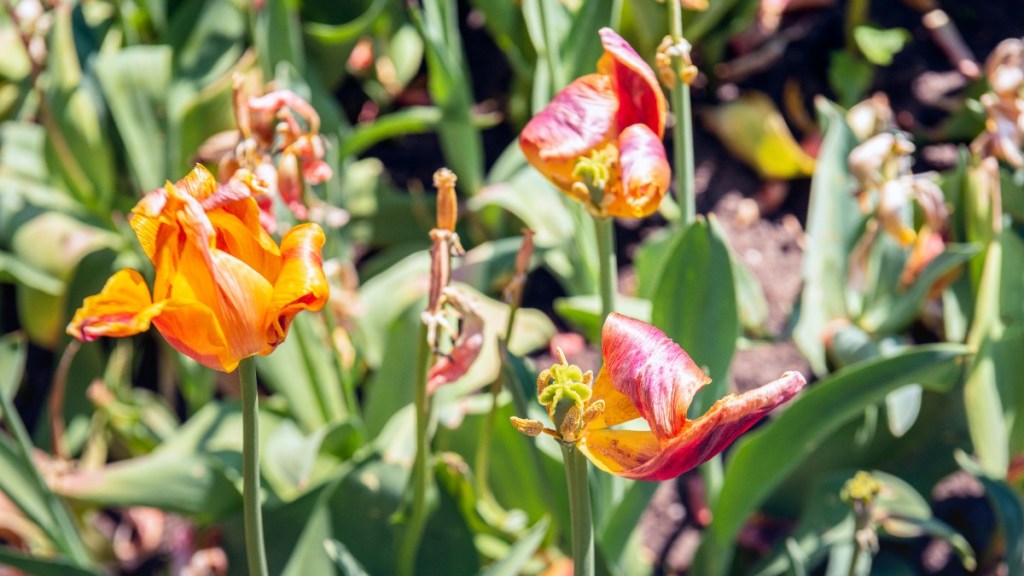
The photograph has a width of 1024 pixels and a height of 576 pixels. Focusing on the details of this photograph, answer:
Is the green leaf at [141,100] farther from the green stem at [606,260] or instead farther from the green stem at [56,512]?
the green stem at [606,260]

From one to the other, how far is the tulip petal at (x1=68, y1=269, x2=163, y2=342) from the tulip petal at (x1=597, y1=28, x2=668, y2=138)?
1.39 ft

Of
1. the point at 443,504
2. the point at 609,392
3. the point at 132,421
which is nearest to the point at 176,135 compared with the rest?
the point at 132,421

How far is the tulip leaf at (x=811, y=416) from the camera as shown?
3.79ft

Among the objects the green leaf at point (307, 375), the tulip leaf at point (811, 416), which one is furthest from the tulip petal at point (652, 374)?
the green leaf at point (307, 375)

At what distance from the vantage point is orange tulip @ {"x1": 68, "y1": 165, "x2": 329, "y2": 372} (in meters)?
0.68

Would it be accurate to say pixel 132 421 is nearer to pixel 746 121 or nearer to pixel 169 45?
pixel 169 45

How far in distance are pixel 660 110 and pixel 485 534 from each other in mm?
638

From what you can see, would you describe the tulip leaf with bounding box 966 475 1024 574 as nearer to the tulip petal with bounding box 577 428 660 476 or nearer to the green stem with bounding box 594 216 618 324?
the green stem with bounding box 594 216 618 324

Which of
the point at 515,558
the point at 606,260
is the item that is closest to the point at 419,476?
the point at 515,558

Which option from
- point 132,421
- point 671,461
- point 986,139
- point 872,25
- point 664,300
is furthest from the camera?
point 872,25

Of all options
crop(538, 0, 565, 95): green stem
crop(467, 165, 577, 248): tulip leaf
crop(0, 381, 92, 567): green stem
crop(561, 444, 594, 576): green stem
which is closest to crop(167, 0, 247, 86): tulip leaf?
crop(467, 165, 577, 248): tulip leaf

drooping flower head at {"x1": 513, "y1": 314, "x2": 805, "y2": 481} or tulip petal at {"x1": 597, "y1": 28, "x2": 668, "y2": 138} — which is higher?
tulip petal at {"x1": 597, "y1": 28, "x2": 668, "y2": 138}

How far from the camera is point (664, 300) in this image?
119 cm

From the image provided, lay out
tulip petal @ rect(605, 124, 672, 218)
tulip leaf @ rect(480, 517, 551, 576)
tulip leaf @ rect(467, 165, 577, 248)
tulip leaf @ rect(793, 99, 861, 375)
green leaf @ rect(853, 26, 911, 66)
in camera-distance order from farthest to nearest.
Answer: green leaf @ rect(853, 26, 911, 66) → tulip leaf @ rect(467, 165, 577, 248) → tulip leaf @ rect(793, 99, 861, 375) → tulip leaf @ rect(480, 517, 551, 576) → tulip petal @ rect(605, 124, 672, 218)
